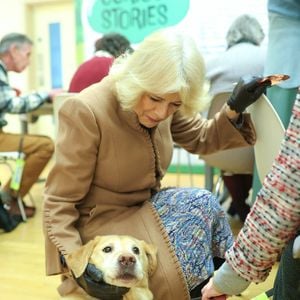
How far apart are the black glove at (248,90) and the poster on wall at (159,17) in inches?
111

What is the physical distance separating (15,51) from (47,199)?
6.62ft

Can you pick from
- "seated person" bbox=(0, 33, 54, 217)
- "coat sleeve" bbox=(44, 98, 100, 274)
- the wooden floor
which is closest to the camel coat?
"coat sleeve" bbox=(44, 98, 100, 274)

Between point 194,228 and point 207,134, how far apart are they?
1.25 feet

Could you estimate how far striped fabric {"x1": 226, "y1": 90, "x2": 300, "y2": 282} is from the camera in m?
0.70

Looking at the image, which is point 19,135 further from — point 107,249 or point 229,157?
point 107,249

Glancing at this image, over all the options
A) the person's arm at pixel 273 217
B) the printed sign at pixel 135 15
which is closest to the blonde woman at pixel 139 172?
the person's arm at pixel 273 217

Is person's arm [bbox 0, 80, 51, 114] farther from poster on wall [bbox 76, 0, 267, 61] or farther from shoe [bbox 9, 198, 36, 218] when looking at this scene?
poster on wall [bbox 76, 0, 267, 61]

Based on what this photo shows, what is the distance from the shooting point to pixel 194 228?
1.43 m

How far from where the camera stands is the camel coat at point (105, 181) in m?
1.36

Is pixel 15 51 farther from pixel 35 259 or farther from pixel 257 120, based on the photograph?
pixel 257 120

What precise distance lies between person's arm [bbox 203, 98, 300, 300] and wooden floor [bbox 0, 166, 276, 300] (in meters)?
0.76

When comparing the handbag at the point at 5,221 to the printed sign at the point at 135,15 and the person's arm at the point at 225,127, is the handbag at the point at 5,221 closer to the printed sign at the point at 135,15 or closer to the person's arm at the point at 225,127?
the person's arm at the point at 225,127

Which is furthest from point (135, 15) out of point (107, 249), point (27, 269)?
point (107, 249)

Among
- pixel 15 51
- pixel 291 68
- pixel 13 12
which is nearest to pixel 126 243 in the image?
pixel 291 68
